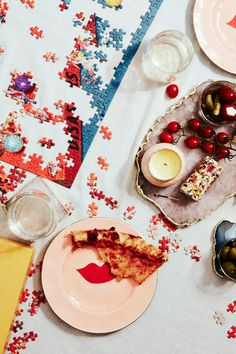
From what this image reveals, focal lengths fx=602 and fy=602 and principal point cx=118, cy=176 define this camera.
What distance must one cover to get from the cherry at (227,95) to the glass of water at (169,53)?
0.16 meters

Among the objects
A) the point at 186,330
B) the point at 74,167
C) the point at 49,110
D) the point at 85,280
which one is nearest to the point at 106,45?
the point at 49,110

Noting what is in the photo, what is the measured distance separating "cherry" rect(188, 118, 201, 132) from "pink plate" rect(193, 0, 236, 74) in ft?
0.74

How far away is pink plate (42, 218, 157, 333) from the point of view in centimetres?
207

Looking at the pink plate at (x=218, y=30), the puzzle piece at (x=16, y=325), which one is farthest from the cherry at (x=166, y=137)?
the puzzle piece at (x=16, y=325)

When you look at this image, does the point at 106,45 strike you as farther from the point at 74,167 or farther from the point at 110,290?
the point at 110,290

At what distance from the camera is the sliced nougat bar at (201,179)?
82.4 inches

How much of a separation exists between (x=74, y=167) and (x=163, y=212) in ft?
1.16

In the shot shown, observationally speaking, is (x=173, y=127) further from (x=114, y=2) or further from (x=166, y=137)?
(x=114, y=2)

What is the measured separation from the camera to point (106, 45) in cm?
213

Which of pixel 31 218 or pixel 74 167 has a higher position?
pixel 74 167

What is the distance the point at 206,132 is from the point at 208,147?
5cm

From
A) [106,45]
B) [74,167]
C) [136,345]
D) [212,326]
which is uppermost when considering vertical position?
[106,45]

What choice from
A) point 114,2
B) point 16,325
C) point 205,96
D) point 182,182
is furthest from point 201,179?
point 16,325

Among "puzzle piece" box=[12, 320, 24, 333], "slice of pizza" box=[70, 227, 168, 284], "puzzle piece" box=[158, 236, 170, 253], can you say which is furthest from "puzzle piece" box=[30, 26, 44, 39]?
"puzzle piece" box=[12, 320, 24, 333]
